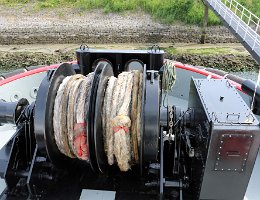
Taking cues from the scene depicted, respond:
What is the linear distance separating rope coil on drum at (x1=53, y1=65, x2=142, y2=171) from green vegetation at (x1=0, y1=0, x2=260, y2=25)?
17.7 metres

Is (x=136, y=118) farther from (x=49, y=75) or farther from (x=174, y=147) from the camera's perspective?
(x=49, y=75)

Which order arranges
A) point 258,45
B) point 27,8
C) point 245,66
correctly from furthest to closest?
point 27,8 < point 245,66 < point 258,45

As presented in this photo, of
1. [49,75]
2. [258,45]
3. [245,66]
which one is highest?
[49,75]

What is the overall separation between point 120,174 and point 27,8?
Answer: 2109 cm

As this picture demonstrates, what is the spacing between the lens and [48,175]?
167 inches

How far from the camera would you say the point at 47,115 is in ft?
12.3

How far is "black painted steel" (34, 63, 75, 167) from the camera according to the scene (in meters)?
3.69

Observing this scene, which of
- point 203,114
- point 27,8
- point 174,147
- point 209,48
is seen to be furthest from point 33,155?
point 27,8

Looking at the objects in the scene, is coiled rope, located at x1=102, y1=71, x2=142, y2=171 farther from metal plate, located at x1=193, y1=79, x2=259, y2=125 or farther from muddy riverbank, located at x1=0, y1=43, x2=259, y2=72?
muddy riverbank, located at x1=0, y1=43, x2=259, y2=72

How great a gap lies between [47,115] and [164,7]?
18.9 metres

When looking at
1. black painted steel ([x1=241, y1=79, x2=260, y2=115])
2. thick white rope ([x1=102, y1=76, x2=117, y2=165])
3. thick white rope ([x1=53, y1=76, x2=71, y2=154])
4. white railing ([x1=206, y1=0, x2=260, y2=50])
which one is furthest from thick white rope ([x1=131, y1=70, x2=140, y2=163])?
white railing ([x1=206, y1=0, x2=260, y2=50])

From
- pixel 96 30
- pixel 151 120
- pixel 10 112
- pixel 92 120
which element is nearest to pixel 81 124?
pixel 92 120

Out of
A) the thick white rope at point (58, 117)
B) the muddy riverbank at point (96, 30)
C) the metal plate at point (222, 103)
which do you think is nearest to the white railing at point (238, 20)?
the muddy riverbank at point (96, 30)

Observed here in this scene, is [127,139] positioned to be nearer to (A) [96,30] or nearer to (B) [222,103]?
(B) [222,103]
